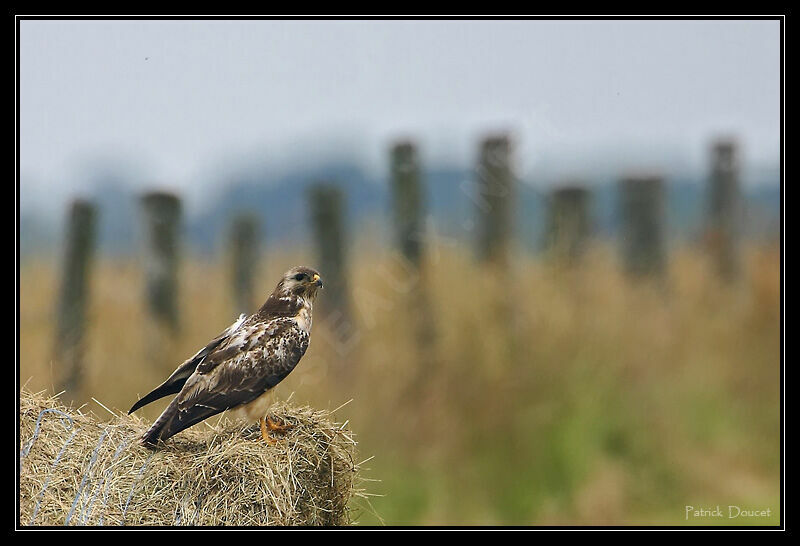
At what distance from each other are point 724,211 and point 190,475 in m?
5.20

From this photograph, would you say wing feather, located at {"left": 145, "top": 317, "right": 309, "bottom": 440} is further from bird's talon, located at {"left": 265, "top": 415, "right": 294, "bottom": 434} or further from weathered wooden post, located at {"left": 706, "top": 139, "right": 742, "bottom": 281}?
weathered wooden post, located at {"left": 706, "top": 139, "right": 742, "bottom": 281}

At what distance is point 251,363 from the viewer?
5.41 m

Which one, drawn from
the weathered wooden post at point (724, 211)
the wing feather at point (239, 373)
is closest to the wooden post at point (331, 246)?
the wing feather at point (239, 373)

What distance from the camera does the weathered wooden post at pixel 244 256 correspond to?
6.99 meters

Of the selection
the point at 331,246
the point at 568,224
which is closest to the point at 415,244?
the point at 331,246

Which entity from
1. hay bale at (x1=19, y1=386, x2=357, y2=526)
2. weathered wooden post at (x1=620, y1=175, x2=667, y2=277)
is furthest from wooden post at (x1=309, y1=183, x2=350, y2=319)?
weathered wooden post at (x1=620, y1=175, x2=667, y2=277)

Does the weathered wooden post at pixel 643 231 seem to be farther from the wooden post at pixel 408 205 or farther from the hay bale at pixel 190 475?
the hay bale at pixel 190 475

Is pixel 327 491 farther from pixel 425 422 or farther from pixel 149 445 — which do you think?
pixel 425 422

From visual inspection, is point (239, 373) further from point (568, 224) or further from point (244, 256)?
point (568, 224)

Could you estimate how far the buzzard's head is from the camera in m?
5.59

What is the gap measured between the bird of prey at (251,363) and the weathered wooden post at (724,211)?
3810 mm

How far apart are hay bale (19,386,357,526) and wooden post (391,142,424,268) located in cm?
208

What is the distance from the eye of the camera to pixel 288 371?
18.0ft

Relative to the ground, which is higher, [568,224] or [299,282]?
[568,224]
